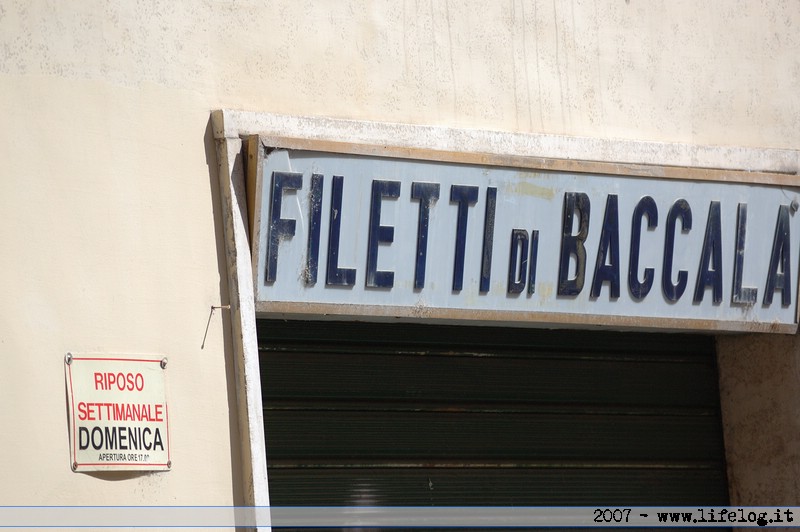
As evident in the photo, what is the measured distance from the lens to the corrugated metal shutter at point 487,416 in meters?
6.18

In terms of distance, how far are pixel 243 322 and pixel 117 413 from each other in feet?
2.06

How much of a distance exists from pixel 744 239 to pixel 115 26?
125 inches

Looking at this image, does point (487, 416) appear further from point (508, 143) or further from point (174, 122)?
point (174, 122)

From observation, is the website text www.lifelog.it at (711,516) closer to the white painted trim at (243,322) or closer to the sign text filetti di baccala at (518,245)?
the sign text filetti di baccala at (518,245)

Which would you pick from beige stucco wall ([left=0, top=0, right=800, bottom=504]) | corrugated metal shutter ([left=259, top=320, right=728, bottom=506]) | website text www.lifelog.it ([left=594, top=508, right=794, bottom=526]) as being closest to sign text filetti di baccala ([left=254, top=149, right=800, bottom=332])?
beige stucco wall ([left=0, top=0, right=800, bottom=504])

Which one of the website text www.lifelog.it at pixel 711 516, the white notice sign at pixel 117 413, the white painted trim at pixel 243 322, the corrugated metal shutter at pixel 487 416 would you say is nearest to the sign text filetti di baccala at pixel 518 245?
the white painted trim at pixel 243 322

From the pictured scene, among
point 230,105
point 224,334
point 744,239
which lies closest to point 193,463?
point 224,334

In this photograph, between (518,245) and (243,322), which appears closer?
(243,322)

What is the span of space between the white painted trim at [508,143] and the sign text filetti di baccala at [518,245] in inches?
4.4

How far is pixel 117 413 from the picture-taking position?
498 cm

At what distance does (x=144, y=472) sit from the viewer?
5.01 m

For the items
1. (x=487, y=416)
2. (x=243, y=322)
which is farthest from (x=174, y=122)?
(x=487, y=416)

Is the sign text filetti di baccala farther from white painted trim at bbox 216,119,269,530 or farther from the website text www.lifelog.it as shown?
the website text www.lifelog.it

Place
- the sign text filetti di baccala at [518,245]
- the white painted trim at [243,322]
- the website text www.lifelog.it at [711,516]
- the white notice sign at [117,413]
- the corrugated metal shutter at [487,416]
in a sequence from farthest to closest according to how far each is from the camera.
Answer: the website text www.lifelog.it at [711,516], the corrugated metal shutter at [487,416], the sign text filetti di baccala at [518,245], the white painted trim at [243,322], the white notice sign at [117,413]
